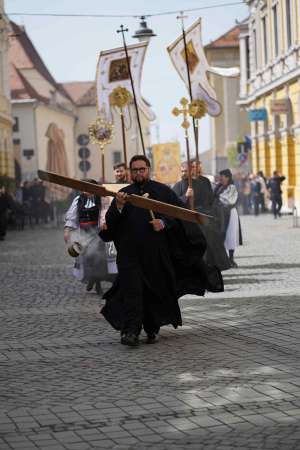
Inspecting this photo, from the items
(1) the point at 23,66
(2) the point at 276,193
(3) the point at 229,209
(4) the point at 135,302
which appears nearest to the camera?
(4) the point at 135,302

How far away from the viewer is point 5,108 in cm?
5319

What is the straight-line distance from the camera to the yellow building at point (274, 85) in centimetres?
3892

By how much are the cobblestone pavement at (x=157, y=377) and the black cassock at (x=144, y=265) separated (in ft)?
0.92

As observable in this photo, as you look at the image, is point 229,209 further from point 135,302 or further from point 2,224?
point 2,224

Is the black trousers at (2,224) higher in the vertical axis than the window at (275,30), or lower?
lower

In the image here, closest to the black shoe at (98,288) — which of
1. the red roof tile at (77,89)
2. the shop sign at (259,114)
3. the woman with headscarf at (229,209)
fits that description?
the woman with headscarf at (229,209)

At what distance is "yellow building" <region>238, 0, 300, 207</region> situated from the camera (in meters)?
38.9

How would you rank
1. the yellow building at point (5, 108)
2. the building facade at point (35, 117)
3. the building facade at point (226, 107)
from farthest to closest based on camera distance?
Answer: the building facade at point (35, 117)
the building facade at point (226, 107)
the yellow building at point (5, 108)

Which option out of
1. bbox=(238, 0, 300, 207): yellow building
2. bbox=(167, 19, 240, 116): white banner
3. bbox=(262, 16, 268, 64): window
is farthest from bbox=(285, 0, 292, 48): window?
bbox=(167, 19, 240, 116): white banner

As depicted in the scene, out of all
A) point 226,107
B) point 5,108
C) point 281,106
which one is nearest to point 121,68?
point 281,106

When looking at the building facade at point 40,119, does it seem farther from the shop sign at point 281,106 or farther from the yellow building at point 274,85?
the shop sign at point 281,106

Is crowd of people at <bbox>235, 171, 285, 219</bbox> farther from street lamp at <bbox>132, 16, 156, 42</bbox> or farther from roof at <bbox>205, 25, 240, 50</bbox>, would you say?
roof at <bbox>205, 25, 240, 50</bbox>

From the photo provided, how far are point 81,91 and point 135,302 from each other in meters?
102

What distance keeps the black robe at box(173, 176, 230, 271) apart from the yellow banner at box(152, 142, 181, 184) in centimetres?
3180
